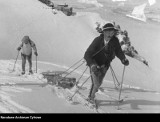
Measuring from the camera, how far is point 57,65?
19.0 meters

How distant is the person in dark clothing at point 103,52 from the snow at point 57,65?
1011 millimetres

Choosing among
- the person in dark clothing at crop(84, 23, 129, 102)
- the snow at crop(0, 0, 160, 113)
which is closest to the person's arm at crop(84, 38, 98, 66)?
the person in dark clothing at crop(84, 23, 129, 102)

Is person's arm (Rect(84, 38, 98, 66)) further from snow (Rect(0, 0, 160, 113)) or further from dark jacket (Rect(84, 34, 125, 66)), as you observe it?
snow (Rect(0, 0, 160, 113))

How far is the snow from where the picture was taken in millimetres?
8766

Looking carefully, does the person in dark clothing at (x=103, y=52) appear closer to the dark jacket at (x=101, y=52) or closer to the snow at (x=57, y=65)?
the dark jacket at (x=101, y=52)

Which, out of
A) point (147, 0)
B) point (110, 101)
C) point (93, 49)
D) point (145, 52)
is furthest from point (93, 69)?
point (147, 0)

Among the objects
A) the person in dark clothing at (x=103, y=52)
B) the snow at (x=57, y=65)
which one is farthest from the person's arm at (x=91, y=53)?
the snow at (x=57, y=65)

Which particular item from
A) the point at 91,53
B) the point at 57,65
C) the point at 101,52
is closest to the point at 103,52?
the point at 101,52

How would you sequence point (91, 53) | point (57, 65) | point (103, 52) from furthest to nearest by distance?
point (57, 65)
point (103, 52)
point (91, 53)

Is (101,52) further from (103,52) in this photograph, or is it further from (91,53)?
(91,53)

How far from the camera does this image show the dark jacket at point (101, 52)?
854 centimetres

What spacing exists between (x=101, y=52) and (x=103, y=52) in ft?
0.17

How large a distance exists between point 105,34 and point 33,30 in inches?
846
